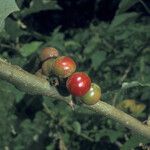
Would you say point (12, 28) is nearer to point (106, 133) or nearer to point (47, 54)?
point (106, 133)

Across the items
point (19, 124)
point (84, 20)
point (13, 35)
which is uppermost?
point (13, 35)

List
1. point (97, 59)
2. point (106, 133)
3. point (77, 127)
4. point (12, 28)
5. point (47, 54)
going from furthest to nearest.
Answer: point (97, 59), point (77, 127), point (106, 133), point (12, 28), point (47, 54)

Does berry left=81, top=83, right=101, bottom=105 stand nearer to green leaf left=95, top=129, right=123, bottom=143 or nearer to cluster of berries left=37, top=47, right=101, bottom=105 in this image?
cluster of berries left=37, top=47, right=101, bottom=105

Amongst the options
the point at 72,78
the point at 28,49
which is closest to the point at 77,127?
the point at 28,49

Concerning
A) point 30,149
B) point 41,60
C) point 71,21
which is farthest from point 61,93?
point 71,21

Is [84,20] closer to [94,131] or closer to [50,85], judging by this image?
[94,131]
